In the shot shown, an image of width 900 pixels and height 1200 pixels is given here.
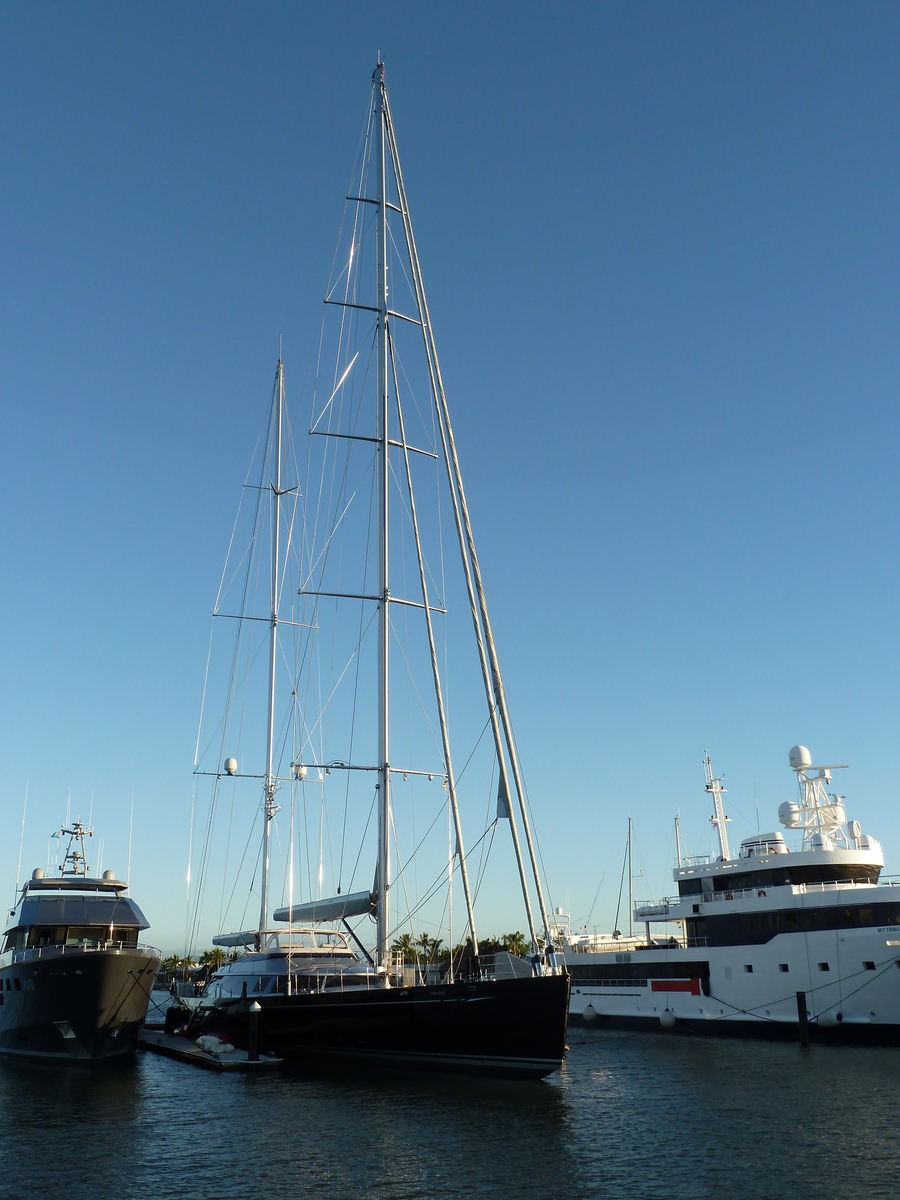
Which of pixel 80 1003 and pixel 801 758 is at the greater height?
pixel 801 758

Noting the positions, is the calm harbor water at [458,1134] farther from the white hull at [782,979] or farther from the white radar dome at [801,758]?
the white radar dome at [801,758]

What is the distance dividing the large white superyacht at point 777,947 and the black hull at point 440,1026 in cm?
1741

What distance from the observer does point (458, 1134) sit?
18.6m

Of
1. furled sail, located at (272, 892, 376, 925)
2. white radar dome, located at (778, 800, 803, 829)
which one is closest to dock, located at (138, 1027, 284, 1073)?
furled sail, located at (272, 892, 376, 925)

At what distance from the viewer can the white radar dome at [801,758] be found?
4184cm

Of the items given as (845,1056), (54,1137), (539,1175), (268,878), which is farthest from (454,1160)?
(268,878)

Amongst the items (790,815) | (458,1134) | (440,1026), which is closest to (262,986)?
(440,1026)

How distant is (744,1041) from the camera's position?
119 feet

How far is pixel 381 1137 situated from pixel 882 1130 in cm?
1089

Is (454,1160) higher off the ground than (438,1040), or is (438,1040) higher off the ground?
(438,1040)

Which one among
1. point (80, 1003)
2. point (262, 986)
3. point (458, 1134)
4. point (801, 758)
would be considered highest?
point (801, 758)

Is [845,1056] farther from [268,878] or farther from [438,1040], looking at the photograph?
[268,878]

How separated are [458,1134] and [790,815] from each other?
92.8ft

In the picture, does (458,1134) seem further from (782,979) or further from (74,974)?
(782,979)
